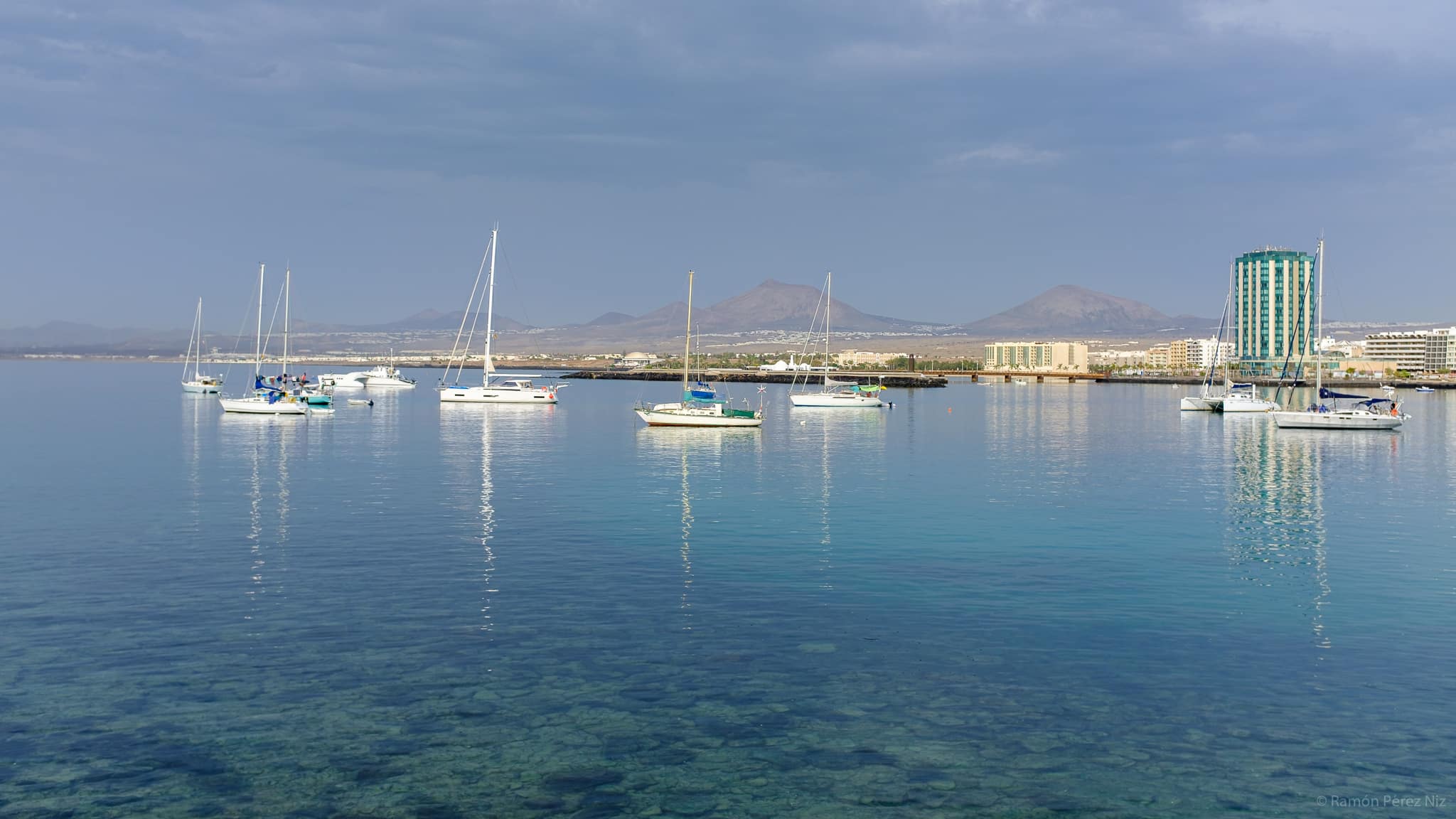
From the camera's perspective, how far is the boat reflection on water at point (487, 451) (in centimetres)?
2478

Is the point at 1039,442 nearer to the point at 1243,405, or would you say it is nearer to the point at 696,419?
the point at 696,419

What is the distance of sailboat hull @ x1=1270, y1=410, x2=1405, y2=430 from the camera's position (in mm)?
76312

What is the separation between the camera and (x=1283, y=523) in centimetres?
3206

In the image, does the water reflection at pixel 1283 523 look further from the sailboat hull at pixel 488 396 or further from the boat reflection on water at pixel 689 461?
the sailboat hull at pixel 488 396

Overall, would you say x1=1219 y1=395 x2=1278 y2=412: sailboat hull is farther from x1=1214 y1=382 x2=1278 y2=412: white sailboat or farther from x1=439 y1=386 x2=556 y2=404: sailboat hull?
x1=439 y1=386 x2=556 y2=404: sailboat hull

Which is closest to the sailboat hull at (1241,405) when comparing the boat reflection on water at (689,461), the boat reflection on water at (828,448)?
the boat reflection on water at (828,448)

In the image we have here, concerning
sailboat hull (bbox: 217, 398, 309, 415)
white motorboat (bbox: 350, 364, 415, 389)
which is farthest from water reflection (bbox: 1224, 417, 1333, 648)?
white motorboat (bbox: 350, 364, 415, 389)

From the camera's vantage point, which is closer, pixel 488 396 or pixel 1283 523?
pixel 1283 523

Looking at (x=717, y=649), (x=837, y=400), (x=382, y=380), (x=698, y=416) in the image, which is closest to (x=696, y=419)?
(x=698, y=416)

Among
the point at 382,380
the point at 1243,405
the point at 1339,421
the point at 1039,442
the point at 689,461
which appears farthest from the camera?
the point at 382,380

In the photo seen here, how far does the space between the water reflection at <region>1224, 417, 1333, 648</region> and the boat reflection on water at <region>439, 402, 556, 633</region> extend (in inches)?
625

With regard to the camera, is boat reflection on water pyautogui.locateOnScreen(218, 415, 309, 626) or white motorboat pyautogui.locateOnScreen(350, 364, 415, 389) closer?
boat reflection on water pyautogui.locateOnScreen(218, 415, 309, 626)

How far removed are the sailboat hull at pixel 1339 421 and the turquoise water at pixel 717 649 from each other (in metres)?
39.7

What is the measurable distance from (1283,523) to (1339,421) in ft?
170
